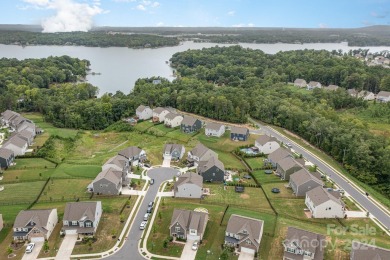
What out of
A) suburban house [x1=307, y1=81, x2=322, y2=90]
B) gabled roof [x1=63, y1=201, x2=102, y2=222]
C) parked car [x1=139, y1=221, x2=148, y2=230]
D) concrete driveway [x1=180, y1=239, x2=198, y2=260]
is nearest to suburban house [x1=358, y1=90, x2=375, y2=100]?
suburban house [x1=307, y1=81, x2=322, y2=90]

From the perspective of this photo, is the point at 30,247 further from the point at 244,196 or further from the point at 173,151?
the point at 173,151

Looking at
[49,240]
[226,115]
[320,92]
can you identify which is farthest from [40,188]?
[320,92]

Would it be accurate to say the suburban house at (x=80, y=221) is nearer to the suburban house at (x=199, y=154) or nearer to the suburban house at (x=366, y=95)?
the suburban house at (x=199, y=154)

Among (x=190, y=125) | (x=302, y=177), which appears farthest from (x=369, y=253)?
(x=190, y=125)

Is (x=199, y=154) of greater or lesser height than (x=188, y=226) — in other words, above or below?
below

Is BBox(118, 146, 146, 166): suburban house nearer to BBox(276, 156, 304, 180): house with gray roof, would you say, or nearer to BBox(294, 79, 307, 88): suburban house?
BBox(276, 156, 304, 180): house with gray roof

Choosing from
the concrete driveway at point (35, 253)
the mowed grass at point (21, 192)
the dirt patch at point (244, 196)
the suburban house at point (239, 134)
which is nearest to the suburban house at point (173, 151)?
the suburban house at point (239, 134)
